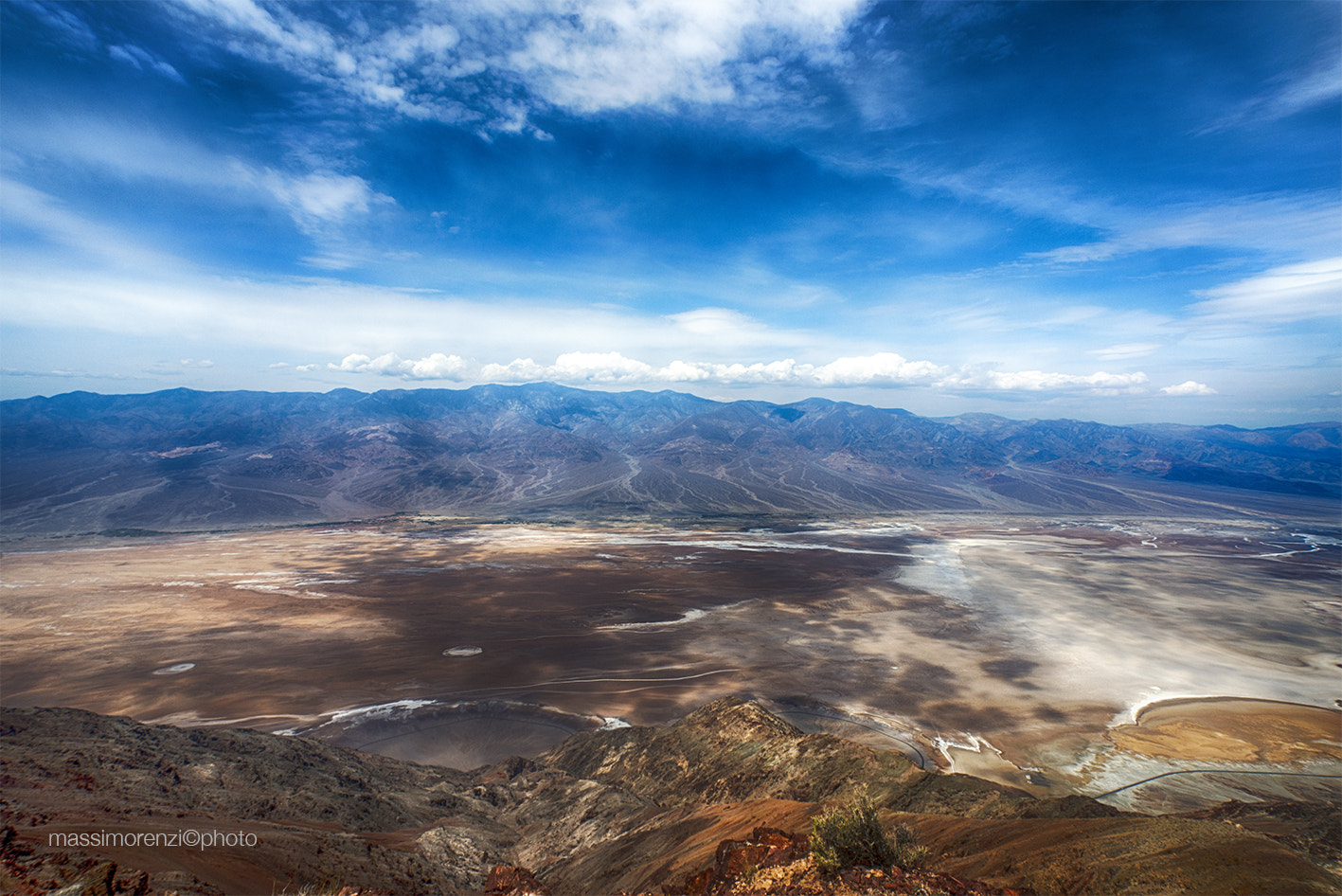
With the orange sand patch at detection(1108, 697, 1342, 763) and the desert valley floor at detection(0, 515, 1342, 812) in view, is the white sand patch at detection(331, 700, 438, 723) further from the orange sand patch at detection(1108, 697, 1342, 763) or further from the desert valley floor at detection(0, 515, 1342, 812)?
the orange sand patch at detection(1108, 697, 1342, 763)

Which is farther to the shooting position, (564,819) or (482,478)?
(482,478)

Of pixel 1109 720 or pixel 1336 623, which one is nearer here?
pixel 1109 720

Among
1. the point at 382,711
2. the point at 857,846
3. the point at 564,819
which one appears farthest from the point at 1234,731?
the point at 382,711

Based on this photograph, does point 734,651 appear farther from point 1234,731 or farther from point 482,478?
point 482,478

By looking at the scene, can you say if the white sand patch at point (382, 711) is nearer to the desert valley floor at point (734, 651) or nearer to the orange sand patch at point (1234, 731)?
the desert valley floor at point (734, 651)

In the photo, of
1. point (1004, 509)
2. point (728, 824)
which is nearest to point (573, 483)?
point (1004, 509)

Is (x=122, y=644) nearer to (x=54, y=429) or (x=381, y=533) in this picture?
(x=381, y=533)
